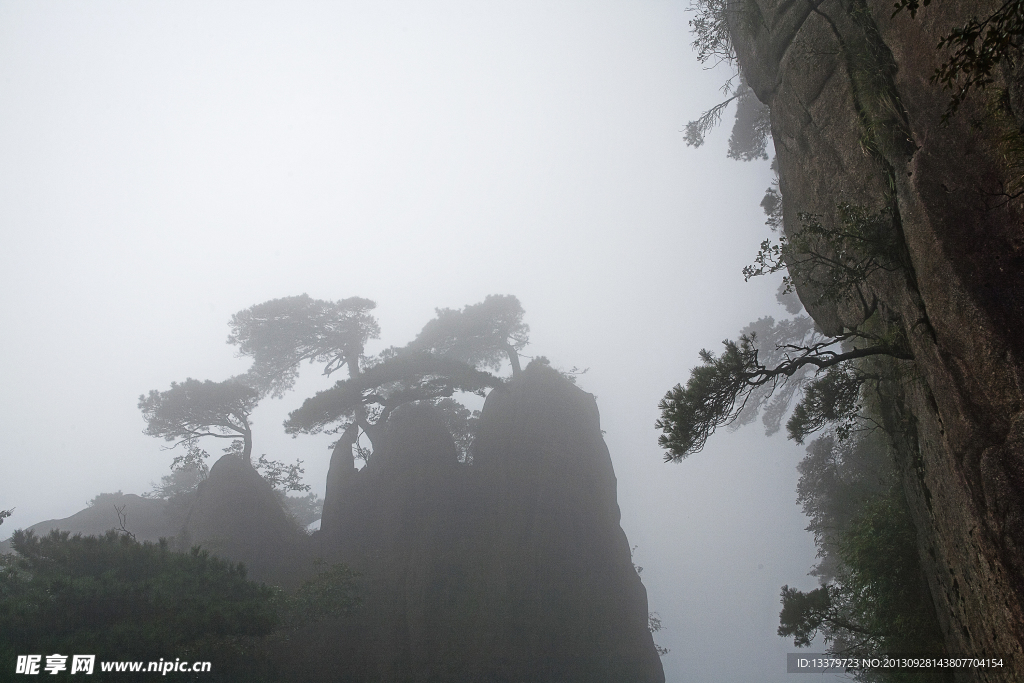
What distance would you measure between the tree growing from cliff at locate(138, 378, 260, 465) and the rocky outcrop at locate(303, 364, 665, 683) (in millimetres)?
7354

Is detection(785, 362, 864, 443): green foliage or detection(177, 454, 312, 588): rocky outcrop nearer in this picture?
detection(785, 362, 864, 443): green foliage

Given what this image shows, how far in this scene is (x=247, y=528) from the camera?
2517 cm

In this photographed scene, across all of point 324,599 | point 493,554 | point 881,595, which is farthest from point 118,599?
point 881,595

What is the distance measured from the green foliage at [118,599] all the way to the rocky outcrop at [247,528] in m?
9.95

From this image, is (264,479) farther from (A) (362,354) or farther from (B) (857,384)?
(B) (857,384)

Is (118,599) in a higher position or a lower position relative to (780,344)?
lower

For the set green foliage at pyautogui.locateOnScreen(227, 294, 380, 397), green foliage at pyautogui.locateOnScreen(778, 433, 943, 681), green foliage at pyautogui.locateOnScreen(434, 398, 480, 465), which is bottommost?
green foliage at pyautogui.locateOnScreen(778, 433, 943, 681)

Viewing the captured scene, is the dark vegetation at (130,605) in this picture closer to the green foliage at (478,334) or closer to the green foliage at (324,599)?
the green foliage at (324,599)

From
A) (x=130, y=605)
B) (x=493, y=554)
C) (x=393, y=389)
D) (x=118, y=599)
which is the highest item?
(x=393, y=389)

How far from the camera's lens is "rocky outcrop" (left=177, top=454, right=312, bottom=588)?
24.1 meters

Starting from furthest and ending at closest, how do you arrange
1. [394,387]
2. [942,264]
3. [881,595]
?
[394,387] → [881,595] → [942,264]

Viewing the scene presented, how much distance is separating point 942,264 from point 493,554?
2211 centimetres

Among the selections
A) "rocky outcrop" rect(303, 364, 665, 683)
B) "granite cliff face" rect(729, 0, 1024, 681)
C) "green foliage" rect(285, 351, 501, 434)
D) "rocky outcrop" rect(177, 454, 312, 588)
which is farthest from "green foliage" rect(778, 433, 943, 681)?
"rocky outcrop" rect(177, 454, 312, 588)

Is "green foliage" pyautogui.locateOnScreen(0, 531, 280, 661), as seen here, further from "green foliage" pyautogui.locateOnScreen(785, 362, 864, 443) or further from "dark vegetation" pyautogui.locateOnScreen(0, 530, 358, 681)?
"green foliage" pyautogui.locateOnScreen(785, 362, 864, 443)
